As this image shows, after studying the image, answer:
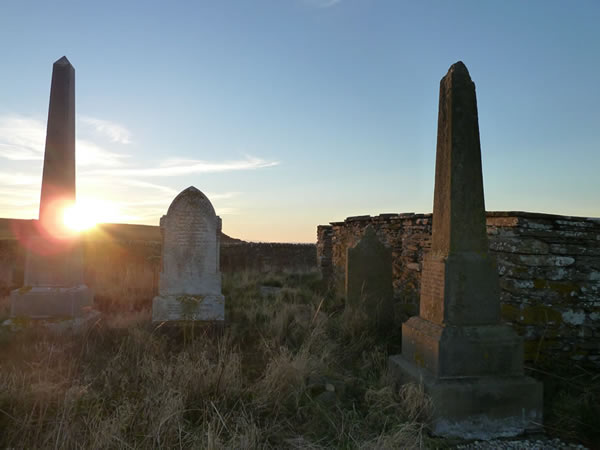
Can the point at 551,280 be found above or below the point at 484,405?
above

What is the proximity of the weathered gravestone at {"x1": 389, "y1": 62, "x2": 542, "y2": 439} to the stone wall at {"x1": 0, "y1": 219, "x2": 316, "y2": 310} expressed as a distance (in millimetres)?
5450

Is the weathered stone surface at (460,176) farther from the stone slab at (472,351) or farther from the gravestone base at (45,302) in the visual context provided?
the gravestone base at (45,302)

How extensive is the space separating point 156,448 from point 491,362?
8.58 feet

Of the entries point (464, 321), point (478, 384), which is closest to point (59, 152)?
point (464, 321)

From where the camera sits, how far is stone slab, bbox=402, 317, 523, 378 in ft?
10.6

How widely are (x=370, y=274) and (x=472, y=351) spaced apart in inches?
136

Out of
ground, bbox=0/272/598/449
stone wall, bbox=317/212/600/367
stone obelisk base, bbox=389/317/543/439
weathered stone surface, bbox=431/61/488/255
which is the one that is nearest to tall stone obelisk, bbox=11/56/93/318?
ground, bbox=0/272/598/449

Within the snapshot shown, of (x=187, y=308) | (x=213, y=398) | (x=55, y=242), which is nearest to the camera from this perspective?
(x=213, y=398)

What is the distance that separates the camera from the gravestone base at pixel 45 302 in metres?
5.52

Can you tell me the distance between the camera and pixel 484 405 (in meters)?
3.20

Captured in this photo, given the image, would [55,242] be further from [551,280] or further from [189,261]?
[551,280]

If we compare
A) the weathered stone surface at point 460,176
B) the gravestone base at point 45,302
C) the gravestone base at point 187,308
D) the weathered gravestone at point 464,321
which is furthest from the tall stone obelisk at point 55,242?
the weathered stone surface at point 460,176

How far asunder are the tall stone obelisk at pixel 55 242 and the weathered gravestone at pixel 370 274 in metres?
4.14

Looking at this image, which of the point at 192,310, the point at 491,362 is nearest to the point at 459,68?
the point at 491,362
